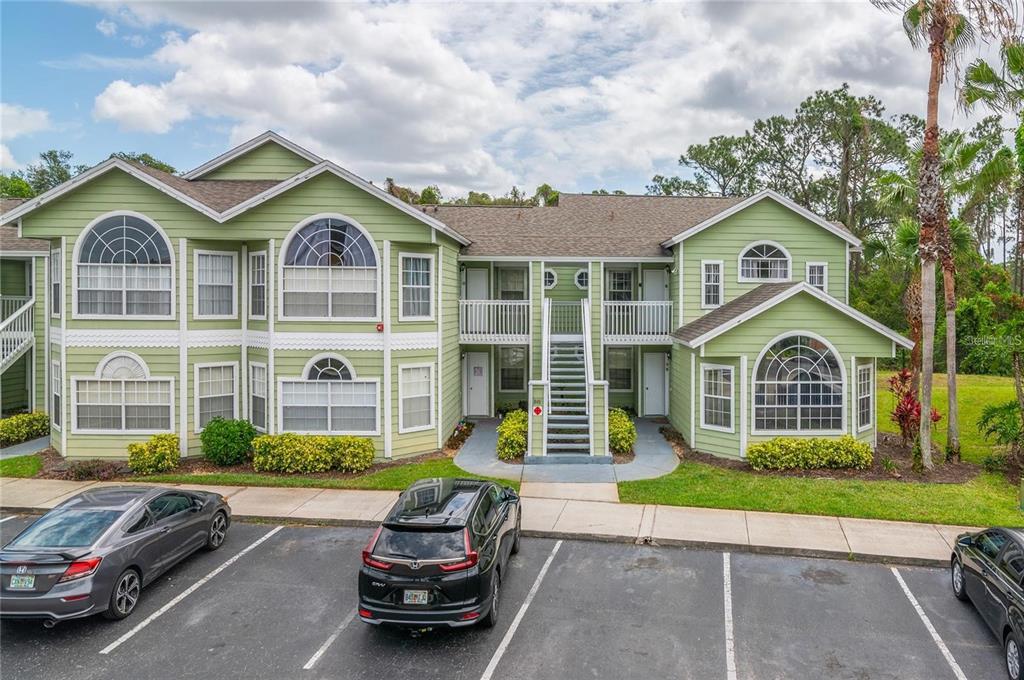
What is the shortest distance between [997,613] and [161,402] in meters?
17.4

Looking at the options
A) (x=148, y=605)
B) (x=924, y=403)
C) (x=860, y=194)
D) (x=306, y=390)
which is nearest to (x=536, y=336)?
(x=306, y=390)

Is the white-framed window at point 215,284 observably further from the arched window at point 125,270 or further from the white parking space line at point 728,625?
the white parking space line at point 728,625

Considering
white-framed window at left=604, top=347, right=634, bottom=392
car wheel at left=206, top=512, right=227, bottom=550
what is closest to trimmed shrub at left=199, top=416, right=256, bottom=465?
car wheel at left=206, top=512, right=227, bottom=550

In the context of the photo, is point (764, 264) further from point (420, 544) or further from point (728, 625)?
point (420, 544)

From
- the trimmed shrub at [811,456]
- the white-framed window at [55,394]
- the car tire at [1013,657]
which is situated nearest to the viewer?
the car tire at [1013,657]

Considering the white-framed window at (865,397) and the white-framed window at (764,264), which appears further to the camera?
the white-framed window at (764,264)

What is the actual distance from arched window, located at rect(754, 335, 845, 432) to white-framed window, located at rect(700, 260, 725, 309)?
3.56 m

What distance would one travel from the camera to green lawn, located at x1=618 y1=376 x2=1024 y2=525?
1191 centimetres

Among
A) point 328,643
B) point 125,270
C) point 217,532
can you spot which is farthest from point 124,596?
point 125,270

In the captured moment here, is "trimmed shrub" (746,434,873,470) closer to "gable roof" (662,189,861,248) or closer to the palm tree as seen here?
the palm tree

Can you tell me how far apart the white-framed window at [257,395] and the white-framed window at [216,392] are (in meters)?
0.42

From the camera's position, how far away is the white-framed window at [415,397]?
53.2 feet

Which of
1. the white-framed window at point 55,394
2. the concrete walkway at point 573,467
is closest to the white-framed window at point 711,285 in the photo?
the concrete walkway at point 573,467

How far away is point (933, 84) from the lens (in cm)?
1433
